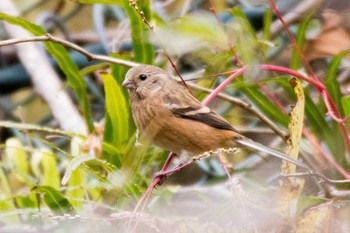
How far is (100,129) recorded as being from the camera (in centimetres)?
257

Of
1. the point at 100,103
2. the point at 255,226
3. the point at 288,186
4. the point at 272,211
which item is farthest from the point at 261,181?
the point at 100,103

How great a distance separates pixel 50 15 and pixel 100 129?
5.27 feet

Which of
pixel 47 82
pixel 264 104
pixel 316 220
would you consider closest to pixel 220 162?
pixel 316 220

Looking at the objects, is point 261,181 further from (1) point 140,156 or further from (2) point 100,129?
(2) point 100,129

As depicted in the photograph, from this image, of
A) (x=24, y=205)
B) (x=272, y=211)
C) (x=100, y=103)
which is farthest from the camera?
(x=100, y=103)

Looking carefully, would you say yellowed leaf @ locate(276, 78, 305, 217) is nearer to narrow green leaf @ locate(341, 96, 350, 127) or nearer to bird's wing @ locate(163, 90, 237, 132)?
narrow green leaf @ locate(341, 96, 350, 127)

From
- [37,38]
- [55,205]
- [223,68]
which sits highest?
[37,38]

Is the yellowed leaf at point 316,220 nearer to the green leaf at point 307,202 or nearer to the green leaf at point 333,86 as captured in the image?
the green leaf at point 307,202

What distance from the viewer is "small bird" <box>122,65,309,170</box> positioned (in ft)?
8.16

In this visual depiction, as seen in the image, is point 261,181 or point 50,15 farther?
point 50,15

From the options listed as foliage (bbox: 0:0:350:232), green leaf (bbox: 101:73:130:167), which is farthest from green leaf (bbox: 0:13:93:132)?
green leaf (bbox: 101:73:130:167)

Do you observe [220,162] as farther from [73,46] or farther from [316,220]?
[73,46]

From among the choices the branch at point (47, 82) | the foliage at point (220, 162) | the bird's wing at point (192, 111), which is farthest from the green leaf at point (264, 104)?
the branch at point (47, 82)

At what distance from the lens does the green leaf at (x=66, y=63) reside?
2.39 meters
